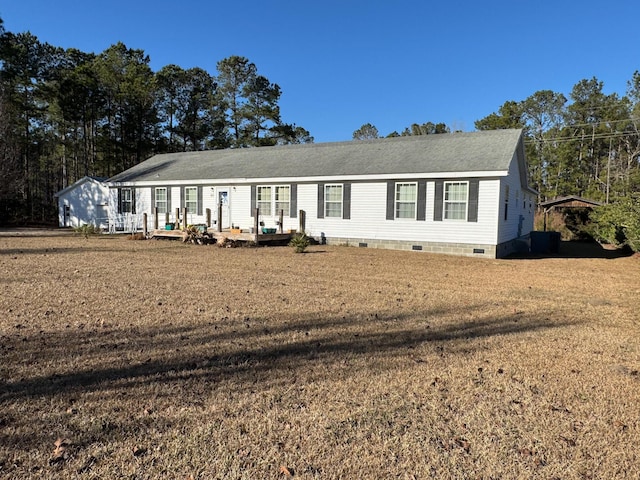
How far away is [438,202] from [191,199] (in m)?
11.1

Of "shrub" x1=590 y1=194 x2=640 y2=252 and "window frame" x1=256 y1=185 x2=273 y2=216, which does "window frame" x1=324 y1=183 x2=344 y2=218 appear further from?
"shrub" x1=590 y1=194 x2=640 y2=252

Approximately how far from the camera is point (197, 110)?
37.8 m

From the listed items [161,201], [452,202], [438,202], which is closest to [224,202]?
[161,201]

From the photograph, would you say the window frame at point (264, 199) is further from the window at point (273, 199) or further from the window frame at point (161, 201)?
the window frame at point (161, 201)

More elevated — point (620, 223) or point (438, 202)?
point (438, 202)

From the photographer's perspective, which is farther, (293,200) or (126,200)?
(126,200)

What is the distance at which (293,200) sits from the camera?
1728cm

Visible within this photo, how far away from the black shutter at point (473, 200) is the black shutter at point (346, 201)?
4347mm

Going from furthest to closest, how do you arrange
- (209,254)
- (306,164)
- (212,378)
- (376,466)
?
(306,164), (209,254), (212,378), (376,466)

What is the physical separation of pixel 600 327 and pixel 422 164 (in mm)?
10338

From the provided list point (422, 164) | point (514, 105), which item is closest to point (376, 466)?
point (422, 164)

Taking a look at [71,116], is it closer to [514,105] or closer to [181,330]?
[181,330]

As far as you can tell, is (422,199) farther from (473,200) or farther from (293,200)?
(293,200)

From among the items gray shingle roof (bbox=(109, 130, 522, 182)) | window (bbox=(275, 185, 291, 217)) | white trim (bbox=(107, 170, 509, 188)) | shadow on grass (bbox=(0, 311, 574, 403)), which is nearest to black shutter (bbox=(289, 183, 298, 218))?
window (bbox=(275, 185, 291, 217))
